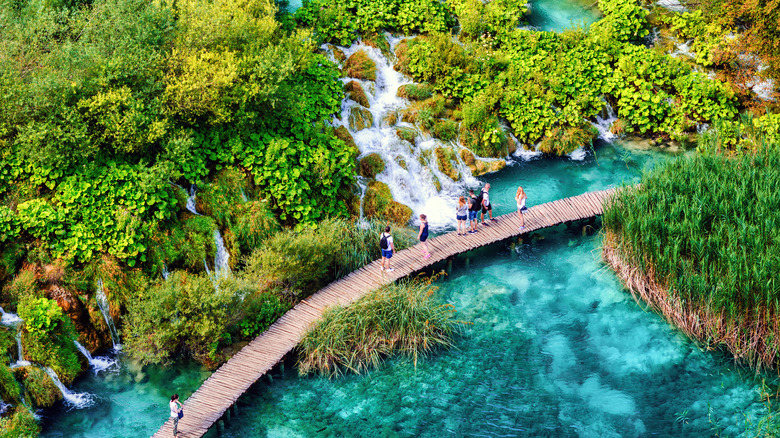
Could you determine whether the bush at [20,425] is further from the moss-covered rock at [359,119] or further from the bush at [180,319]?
the moss-covered rock at [359,119]

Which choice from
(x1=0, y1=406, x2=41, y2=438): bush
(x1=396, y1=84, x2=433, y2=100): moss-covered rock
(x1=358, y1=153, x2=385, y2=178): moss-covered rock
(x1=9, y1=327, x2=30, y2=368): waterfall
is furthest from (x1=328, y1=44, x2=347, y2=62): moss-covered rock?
(x1=0, y1=406, x2=41, y2=438): bush

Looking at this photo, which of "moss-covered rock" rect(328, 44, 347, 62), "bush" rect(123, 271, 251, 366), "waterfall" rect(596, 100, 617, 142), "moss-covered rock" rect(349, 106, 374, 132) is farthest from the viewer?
"waterfall" rect(596, 100, 617, 142)

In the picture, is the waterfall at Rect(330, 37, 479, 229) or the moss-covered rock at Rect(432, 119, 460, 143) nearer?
the waterfall at Rect(330, 37, 479, 229)

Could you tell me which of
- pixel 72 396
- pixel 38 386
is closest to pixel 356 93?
pixel 72 396

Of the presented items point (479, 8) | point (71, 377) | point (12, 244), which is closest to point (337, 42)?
point (479, 8)

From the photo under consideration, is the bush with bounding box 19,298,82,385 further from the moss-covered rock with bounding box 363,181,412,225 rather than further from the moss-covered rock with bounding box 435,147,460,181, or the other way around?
the moss-covered rock with bounding box 435,147,460,181

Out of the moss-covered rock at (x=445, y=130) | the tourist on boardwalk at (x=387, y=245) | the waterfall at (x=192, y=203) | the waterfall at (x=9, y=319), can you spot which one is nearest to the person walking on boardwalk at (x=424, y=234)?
the tourist on boardwalk at (x=387, y=245)

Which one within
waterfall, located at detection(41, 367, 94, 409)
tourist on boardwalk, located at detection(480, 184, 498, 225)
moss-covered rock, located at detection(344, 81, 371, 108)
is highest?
moss-covered rock, located at detection(344, 81, 371, 108)
